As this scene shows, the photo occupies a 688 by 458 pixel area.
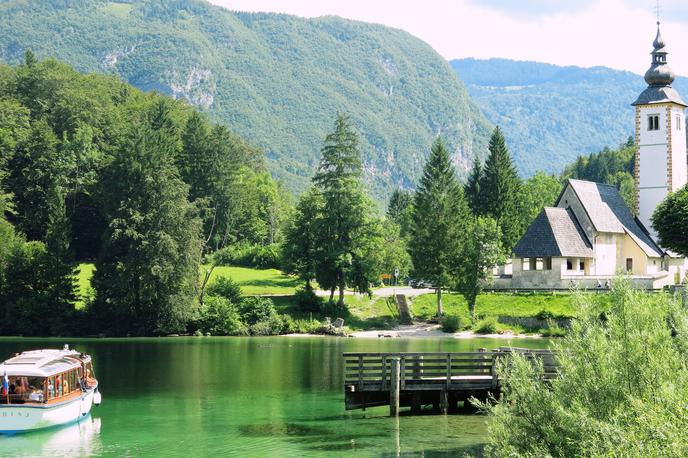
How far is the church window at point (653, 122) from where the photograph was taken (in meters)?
85.9

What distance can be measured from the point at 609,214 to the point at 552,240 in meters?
7.88

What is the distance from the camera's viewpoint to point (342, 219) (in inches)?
3152

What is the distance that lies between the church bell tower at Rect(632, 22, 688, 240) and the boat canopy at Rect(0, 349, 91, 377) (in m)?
60.9

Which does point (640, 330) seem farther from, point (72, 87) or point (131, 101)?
point (131, 101)

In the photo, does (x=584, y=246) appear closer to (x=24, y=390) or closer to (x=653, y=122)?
(x=653, y=122)

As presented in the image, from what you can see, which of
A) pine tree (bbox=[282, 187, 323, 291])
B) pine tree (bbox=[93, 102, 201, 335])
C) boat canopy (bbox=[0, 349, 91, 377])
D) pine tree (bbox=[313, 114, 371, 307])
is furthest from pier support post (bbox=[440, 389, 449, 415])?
pine tree (bbox=[282, 187, 323, 291])

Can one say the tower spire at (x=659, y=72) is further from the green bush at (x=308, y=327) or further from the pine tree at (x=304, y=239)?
the green bush at (x=308, y=327)

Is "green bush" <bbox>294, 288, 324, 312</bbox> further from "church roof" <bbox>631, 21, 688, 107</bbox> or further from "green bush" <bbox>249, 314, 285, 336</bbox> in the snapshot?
"church roof" <bbox>631, 21, 688, 107</bbox>

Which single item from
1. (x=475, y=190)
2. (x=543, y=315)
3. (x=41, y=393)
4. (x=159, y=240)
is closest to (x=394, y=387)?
(x=41, y=393)

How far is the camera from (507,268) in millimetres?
89250

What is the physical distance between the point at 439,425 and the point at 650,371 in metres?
16.2

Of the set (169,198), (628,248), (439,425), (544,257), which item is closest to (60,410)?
(439,425)

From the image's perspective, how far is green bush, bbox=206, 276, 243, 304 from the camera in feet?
257

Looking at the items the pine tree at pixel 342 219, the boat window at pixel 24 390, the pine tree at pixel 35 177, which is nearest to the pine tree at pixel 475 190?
the pine tree at pixel 342 219
